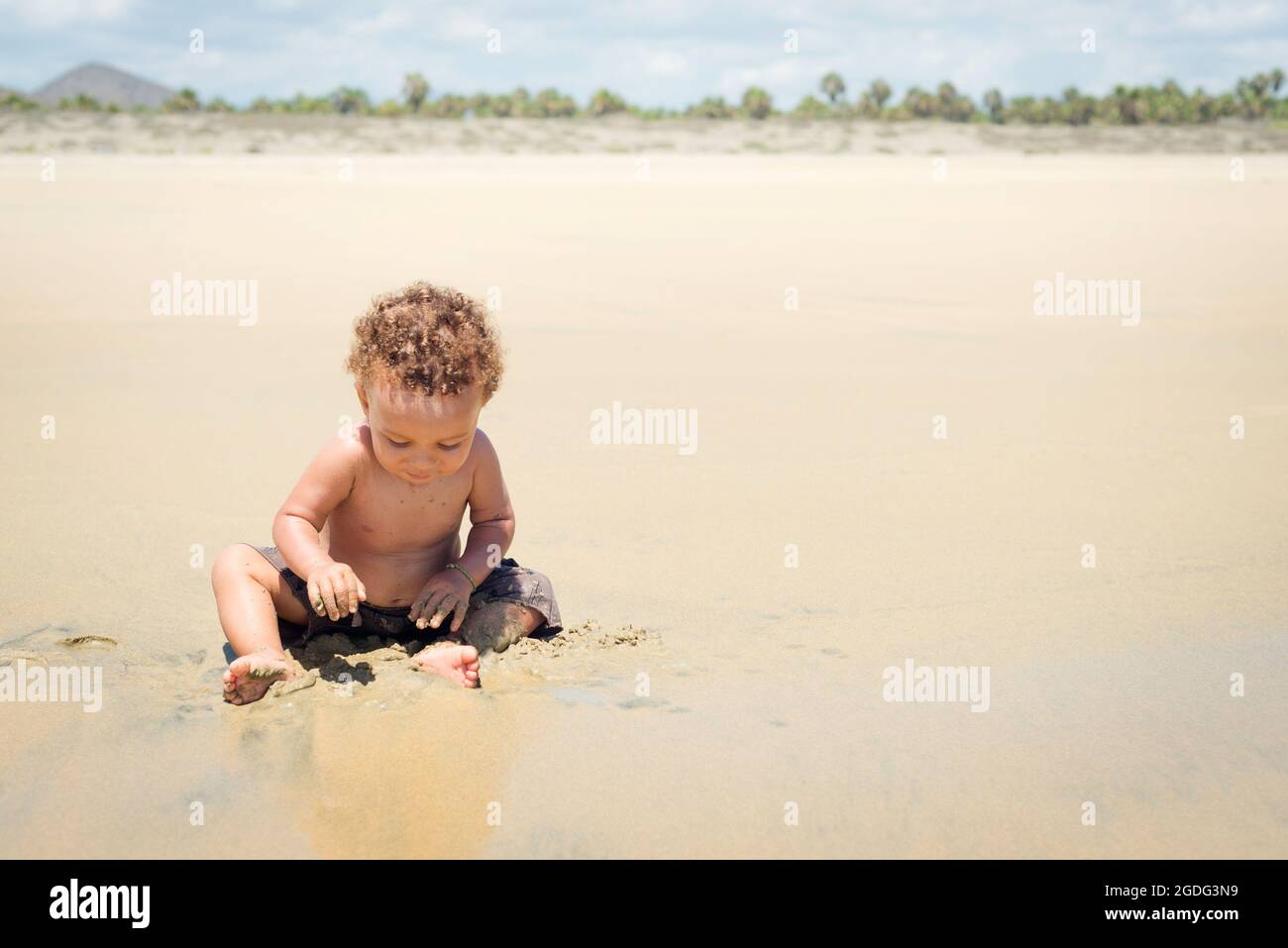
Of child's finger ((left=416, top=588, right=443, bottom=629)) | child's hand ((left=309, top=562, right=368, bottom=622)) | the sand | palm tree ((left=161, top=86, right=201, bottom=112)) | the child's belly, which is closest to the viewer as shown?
the sand

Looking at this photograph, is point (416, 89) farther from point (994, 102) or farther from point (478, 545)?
point (478, 545)

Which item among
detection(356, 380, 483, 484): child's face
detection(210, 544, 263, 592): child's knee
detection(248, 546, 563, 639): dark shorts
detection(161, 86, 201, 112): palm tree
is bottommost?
detection(248, 546, 563, 639): dark shorts

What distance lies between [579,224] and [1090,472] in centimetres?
893

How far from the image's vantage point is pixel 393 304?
9.70 feet

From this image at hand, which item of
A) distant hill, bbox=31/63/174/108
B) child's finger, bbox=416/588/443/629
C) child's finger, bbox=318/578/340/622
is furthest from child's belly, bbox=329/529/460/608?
distant hill, bbox=31/63/174/108

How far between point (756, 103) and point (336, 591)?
30994 mm

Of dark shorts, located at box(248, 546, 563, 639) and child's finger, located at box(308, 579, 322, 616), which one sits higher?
child's finger, located at box(308, 579, 322, 616)

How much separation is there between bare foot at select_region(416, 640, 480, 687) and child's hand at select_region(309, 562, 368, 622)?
226mm

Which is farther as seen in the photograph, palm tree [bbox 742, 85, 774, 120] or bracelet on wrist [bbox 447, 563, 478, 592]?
palm tree [bbox 742, 85, 774, 120]

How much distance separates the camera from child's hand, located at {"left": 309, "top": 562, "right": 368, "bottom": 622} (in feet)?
9.09

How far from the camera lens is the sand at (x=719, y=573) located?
90.3 inches

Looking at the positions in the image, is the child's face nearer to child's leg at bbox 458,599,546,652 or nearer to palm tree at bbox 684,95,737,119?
child's leg at bbox 458,599,546,652

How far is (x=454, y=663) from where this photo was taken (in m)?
2.87
